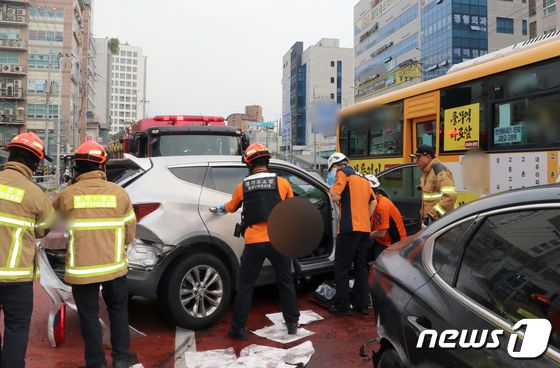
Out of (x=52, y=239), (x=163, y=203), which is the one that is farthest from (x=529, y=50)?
(x=52, y=239)

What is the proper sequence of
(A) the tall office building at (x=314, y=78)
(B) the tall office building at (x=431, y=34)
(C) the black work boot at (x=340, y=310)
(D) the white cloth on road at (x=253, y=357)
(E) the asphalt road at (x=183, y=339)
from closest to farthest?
(D) the white cloth on road at (x=253, y=357)
(E) the asphalt road at (x=183, y=339)
(C) the black work boot at (x=340, y=310)
(B) the tall office building at (x=431, y=34)
(A) the tall office building at (x=314, y=78)

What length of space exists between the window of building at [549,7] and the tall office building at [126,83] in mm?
91510

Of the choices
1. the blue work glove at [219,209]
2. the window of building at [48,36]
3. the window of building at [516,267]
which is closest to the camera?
the window of building at [516,267]

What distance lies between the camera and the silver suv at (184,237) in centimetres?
439

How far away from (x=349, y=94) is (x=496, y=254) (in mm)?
97957

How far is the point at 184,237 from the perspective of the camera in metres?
4.51

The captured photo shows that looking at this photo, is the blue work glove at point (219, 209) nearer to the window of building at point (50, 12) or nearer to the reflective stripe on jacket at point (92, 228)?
the reflective stripe on jacket at point (92, 228)

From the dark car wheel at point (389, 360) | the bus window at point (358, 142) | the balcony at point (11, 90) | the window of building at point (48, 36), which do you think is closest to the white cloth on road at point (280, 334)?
the dark car wheel at point (389, 360)

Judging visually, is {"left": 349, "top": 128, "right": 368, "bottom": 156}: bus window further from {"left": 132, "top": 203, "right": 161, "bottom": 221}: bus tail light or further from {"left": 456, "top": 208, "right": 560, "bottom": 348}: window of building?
{"left": 456, "top": 208, "right": 560, "bottom": 348}: window of building

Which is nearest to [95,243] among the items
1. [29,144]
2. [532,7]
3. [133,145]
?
[29,144]

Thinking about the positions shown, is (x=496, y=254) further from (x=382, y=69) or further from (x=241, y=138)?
(x=382, y=69)

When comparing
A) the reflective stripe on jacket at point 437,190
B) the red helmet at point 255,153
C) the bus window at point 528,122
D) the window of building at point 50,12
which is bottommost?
the reflective stripe on jacket at point 437,190

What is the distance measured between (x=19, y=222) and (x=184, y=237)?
1.61 metres

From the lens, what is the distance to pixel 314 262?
5.54 metres
